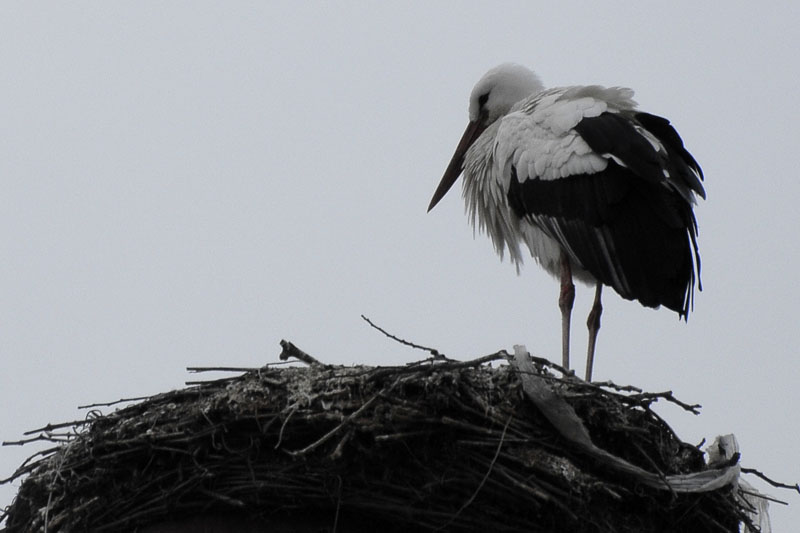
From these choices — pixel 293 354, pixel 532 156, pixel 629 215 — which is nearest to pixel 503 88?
pixel 532 156

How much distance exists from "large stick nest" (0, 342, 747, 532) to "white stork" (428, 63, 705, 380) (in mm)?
1188

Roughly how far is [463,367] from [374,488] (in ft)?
1.40

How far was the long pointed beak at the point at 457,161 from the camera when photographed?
630cm

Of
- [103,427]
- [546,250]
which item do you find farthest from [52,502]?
[546,250]

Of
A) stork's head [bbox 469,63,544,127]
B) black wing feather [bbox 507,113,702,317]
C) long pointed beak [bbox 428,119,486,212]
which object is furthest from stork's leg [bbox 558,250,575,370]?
stork's head [bbox 469,63,544,127]

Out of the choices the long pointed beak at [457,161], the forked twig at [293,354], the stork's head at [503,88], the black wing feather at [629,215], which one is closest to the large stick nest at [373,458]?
the forked twig at [293,354]

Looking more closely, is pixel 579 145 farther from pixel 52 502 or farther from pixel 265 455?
pixel 52 502

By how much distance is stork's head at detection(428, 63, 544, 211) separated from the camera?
6281 millimetres

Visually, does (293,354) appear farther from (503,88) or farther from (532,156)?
(503,88)

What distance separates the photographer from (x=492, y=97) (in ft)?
20.8

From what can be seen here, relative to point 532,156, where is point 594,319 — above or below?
below

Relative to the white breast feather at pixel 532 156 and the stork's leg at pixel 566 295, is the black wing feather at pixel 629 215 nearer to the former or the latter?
the white breast feather at pixel 532 156

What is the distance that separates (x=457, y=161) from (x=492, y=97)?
14.1 inches

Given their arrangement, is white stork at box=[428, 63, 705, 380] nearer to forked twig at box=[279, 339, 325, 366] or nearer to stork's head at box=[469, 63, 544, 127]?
stork's head at box=[469, 63, 544, 127]
